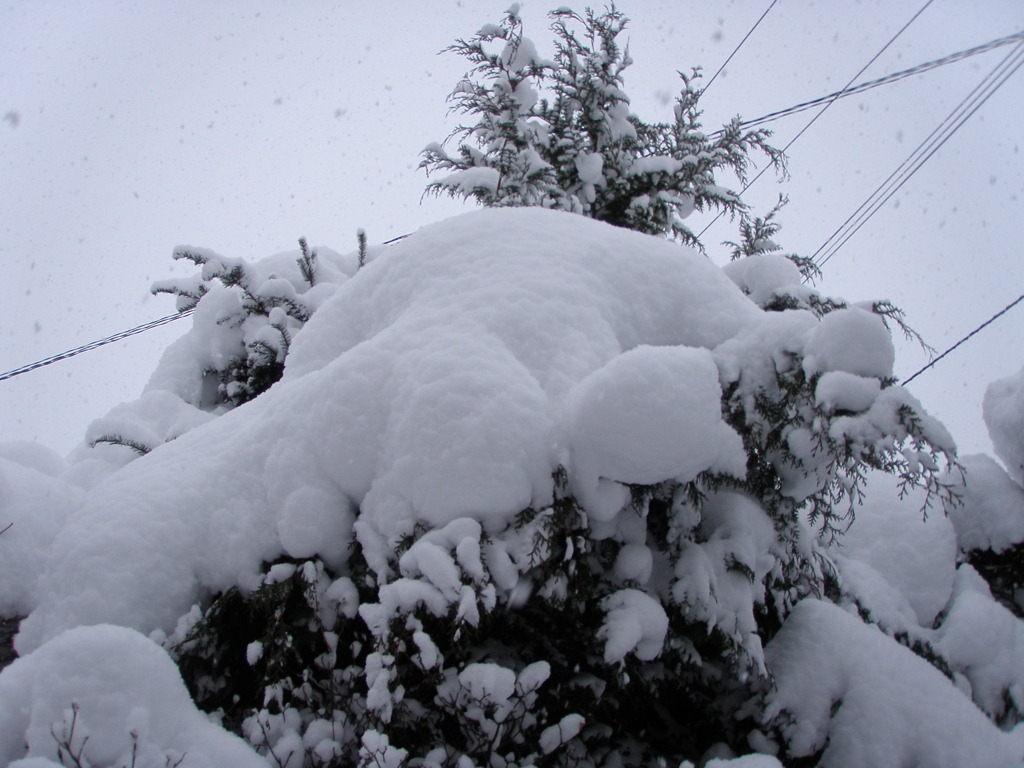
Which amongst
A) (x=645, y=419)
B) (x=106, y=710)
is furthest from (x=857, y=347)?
(x=106, y=710)

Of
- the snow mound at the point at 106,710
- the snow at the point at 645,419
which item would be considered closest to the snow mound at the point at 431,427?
the snow at the point at 645,419

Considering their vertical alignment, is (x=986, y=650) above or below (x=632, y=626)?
below

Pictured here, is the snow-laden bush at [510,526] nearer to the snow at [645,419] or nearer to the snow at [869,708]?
the snow at [645,419]

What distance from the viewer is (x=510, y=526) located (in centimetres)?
172

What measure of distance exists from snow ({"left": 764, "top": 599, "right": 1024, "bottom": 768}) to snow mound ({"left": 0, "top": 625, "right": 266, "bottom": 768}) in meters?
1.75

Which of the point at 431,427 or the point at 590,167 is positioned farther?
the point at 590,167

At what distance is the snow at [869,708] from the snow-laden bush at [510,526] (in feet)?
0.44

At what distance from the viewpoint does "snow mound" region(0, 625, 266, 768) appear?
1351 mm

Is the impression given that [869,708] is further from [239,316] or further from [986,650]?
[239,316]

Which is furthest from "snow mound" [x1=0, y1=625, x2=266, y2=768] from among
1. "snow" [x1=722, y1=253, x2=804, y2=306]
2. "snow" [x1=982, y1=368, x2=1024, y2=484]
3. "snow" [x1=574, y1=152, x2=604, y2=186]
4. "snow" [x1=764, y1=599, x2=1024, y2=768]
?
"snow" [x1=574, y1=152, x2=604, y2=186]

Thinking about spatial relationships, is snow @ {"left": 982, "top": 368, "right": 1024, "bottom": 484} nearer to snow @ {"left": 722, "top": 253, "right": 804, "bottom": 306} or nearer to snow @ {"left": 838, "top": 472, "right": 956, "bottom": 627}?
snow @ {"left": 838, "top": 472, "right": 956, "bottom": 627}

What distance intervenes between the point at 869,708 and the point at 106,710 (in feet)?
7.52

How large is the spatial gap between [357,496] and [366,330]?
909 mm

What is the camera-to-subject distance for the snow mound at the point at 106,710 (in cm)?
135
